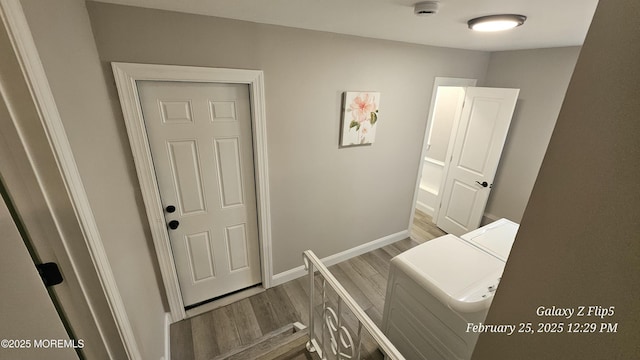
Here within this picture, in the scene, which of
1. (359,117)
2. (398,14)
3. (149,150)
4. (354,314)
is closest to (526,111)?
(359,117)

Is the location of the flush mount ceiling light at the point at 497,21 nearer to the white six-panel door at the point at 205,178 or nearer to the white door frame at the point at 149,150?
the white door frame at the point at 149,150

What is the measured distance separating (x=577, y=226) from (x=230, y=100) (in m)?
1.87

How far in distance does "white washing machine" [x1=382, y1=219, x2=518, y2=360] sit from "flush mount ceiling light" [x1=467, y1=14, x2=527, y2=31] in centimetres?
138

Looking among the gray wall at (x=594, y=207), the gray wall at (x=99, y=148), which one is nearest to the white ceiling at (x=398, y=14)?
the gray wall at (x=99, y=148)

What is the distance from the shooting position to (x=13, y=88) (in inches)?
25.1

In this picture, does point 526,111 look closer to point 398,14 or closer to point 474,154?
point 474,154

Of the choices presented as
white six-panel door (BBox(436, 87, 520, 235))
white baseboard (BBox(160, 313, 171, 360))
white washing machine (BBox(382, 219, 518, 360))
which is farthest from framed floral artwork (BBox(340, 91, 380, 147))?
white baseboard (BBox(160, 313, 171, 360))

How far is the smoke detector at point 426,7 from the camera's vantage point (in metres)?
1.19

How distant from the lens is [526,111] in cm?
260

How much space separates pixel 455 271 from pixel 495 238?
2.14ft

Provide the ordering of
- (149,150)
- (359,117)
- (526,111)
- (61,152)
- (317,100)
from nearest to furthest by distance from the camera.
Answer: (61,152) < (149,150) < (317,100) < (359,117) < (526,111)

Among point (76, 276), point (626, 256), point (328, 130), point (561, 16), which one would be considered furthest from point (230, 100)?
point (561, 16)

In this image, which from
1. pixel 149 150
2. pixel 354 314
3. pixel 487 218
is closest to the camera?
pixel 354 314

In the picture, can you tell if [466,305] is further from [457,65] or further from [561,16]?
[457,65]
